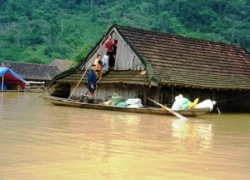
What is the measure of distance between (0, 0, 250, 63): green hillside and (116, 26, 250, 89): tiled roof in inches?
1657

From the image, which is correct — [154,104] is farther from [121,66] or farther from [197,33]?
[197,33]

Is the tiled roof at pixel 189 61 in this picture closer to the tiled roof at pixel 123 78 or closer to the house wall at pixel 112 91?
the tiled roof at pixel 123 78

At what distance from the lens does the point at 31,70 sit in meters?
43.6

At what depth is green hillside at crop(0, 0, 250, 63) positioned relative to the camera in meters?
62.6

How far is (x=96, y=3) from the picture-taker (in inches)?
3024

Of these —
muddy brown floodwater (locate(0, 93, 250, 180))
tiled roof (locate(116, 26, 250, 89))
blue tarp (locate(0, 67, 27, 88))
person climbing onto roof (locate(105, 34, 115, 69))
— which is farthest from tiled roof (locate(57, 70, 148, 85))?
blue tarp (locate(0, 67, 27, 88))

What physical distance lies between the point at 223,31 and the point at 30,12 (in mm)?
30887

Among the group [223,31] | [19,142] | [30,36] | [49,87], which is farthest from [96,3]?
[19,142]

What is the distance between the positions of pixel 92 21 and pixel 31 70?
29.5m

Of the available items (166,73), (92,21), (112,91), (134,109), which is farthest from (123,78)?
(92,21)

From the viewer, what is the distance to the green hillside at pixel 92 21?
205 feet

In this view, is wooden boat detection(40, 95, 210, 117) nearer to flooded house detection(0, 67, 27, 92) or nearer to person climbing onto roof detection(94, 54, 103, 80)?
person climbing onto roof detection(94, 54, 103, 80)

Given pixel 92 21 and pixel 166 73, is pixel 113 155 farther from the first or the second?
pixel 92 21

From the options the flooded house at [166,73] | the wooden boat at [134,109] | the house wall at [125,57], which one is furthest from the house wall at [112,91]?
the wooden boat at [134,109]
